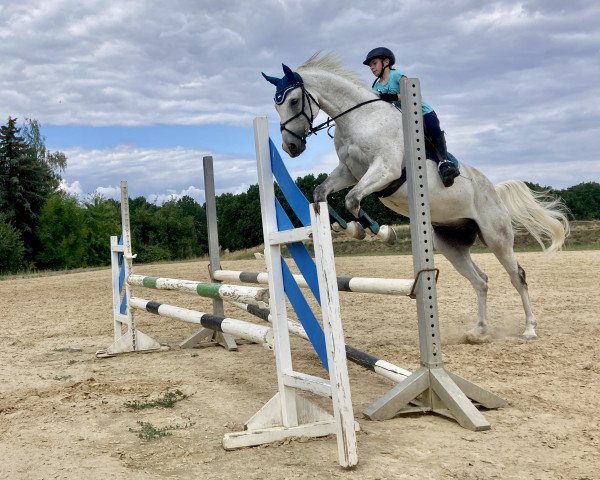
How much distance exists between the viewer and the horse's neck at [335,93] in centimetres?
461

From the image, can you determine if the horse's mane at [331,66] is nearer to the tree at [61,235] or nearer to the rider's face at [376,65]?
the rider's face at [376,65]

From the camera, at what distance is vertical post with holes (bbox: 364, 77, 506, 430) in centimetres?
302

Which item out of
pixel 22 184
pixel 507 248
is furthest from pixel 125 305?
pixel 22 184

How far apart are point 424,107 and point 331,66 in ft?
2.61

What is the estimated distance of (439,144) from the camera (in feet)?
14.9

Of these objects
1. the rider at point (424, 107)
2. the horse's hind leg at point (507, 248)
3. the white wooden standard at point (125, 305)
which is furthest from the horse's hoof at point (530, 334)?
the white wooden standard at point (125, 305)

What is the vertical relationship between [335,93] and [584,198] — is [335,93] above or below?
below

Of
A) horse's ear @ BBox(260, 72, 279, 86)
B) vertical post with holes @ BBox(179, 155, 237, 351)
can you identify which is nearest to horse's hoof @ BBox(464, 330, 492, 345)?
vertical post with holes @ BBox(179, 155, 237, 351)

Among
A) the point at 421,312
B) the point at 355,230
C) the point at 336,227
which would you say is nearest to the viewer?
the point at 421,312

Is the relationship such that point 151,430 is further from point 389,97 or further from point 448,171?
point 389,97

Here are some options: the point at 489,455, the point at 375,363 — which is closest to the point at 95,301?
the point at 375,363

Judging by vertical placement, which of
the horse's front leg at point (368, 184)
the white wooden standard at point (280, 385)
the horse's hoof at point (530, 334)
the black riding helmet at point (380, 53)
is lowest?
the horse's hoof at point (530, 334)

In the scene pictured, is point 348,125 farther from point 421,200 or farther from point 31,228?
point 31,228

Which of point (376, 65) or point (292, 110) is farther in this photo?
point (376, 65)
